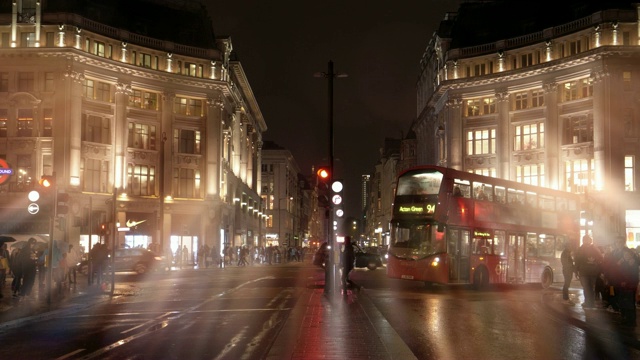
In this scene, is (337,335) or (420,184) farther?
(420,184)

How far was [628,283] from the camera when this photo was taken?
17031 mm

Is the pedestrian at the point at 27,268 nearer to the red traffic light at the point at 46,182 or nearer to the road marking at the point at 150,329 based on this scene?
the red traffic light at the point at 46,182

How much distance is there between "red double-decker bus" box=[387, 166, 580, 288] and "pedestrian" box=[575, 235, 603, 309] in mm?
7901

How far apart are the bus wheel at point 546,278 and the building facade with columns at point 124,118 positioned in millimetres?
29124

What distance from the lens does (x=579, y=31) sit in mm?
63375

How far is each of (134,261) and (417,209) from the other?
22.2 meters

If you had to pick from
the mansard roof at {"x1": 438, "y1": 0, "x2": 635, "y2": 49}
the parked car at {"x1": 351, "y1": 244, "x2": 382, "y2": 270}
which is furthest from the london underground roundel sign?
the mansard roof at {"x1": 438, "y1": 0, "x2": 635, "y2": 49}

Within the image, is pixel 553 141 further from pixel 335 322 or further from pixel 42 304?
pixel 335 322

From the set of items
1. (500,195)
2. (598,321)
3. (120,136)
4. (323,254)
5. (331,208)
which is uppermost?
(120,136)

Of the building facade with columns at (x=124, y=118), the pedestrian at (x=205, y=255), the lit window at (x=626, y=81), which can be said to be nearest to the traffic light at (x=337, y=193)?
the building facade with columns at (x=124, y=118)

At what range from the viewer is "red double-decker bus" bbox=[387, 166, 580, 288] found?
28453 millimetres

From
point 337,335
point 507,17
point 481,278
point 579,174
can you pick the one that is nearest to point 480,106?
point 507,17

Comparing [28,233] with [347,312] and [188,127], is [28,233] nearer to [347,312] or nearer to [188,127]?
[188,127]

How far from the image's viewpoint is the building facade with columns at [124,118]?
58.9 meters
